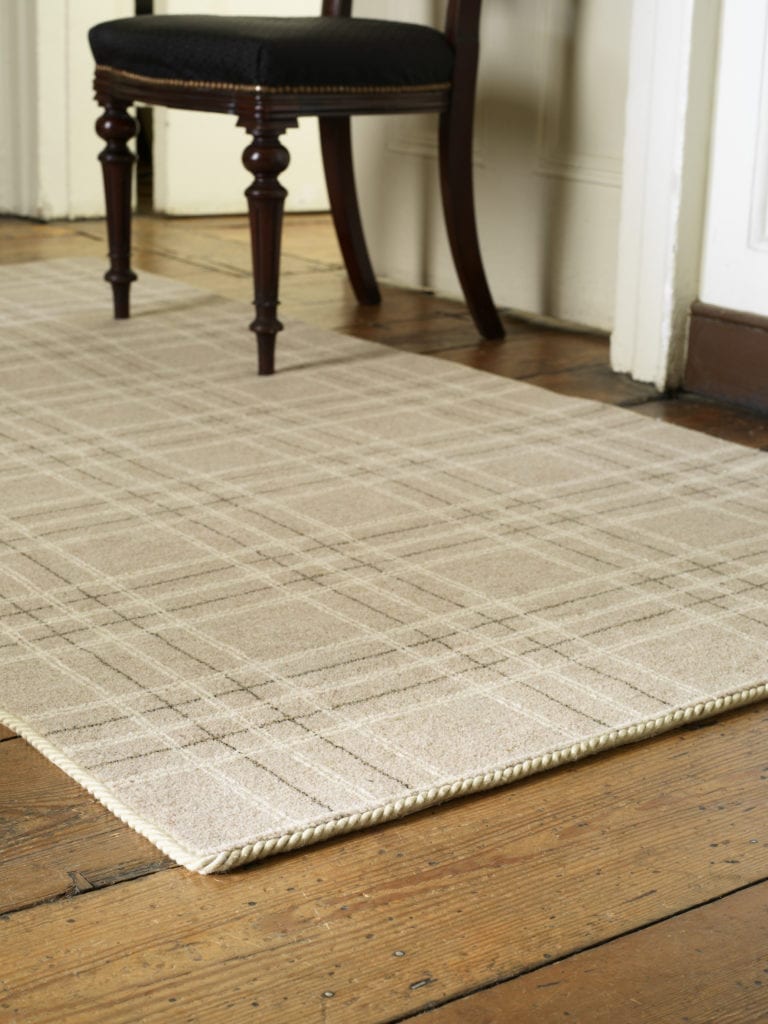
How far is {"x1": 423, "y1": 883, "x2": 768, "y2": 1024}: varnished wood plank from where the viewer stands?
31.6 inches

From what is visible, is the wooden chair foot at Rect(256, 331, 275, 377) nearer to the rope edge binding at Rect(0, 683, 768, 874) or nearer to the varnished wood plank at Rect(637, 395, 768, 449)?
the varnished wood plank at Rect(637, 395, 768, 449)

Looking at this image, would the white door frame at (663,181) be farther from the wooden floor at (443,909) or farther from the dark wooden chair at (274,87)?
the wooden floor at (443,909)

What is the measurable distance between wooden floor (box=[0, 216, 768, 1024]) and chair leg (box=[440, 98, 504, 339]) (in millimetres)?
1445

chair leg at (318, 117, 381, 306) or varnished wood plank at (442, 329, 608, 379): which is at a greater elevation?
chair leg at (318, 117, 381, 306)

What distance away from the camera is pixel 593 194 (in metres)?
2.54

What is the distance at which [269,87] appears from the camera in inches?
79.4

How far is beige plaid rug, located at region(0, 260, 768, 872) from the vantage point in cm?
105

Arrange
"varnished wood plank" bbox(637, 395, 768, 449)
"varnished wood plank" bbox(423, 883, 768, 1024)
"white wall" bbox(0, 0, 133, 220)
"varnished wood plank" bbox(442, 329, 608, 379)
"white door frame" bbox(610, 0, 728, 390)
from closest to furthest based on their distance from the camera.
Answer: "varnished wood plank" bbox(423, 883, 768, 1024)
"varnished wood plank" bbox(637, 395, 768, 449)
"white door frame" bbox(610, 0, 728, 390)
"varnished wood plank" bbox(442, 329, 608, 379)
"white wall" bbox(0, 0, 133, 220)

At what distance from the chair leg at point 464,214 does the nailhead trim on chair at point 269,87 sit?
0.11 m

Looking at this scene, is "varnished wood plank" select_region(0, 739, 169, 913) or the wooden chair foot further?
the wooden chair foot

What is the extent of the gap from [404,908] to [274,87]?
4.57ft

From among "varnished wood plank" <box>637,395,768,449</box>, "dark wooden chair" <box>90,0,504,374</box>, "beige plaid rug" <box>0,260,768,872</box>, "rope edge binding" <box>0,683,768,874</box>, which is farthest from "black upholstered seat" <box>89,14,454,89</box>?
"rope edge binding" <box>0,683,768,874</box>

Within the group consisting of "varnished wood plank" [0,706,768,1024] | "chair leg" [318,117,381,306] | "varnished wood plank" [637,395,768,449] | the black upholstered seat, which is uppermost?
the black upholstered seat

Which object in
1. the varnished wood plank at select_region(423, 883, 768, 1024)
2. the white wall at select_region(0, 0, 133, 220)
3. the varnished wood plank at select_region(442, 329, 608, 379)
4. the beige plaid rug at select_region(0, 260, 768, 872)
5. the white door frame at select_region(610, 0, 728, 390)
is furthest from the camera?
the white wall at select_region(0, 0, 133, 220)
